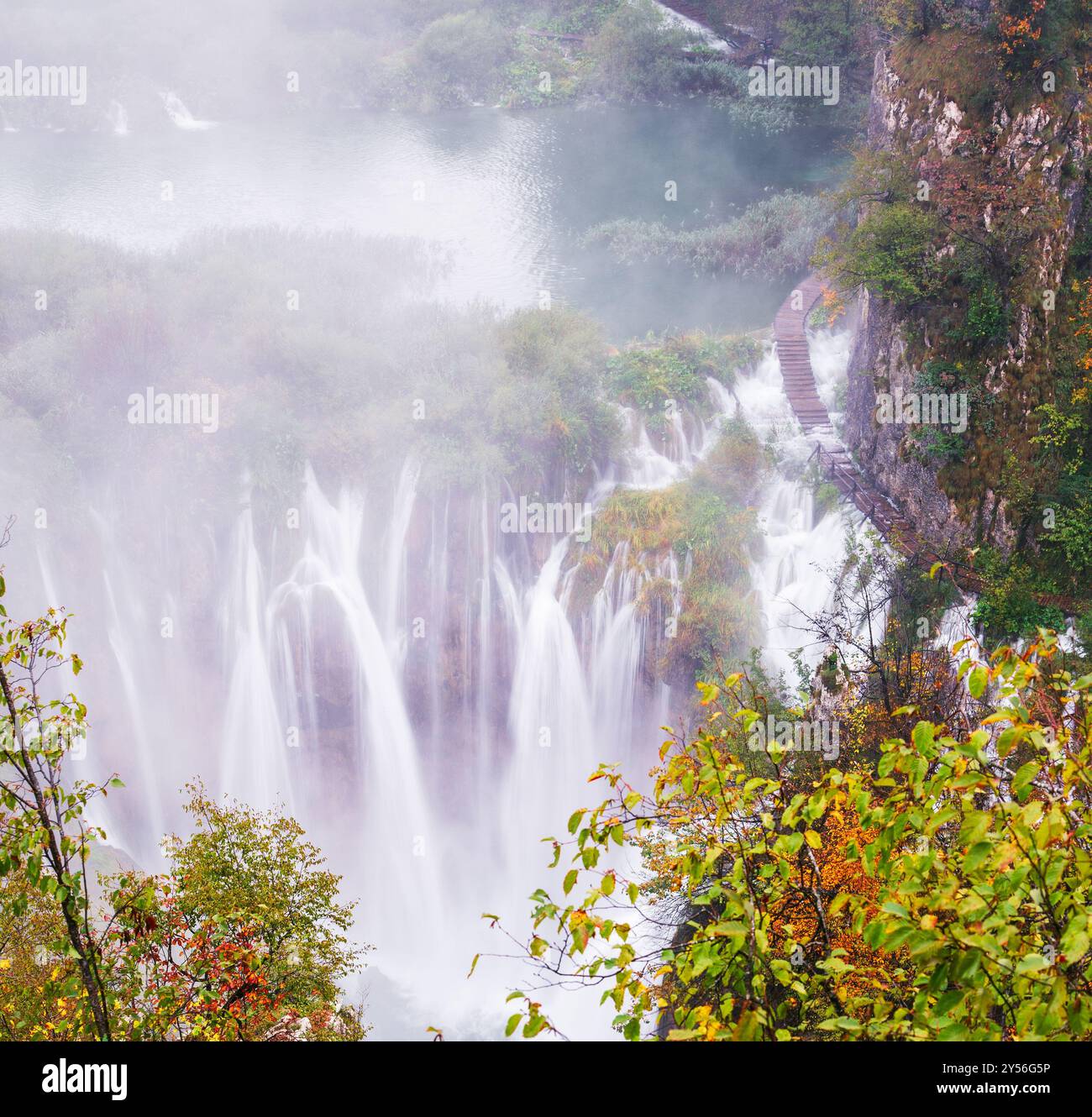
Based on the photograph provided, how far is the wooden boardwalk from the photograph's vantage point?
21622mm

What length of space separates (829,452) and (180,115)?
4036 centimetres

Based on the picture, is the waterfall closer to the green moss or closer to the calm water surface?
the calm water surface

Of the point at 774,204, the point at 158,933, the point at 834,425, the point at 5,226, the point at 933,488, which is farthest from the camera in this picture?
the point at 774,204

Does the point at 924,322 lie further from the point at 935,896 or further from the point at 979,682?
the point at 935,896

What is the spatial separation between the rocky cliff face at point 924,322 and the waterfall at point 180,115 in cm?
3581

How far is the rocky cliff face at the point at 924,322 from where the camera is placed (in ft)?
69.1

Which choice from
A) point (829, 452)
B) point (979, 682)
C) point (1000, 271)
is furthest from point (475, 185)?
point (979, 682)

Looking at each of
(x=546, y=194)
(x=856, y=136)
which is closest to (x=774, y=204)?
(x=856, y=136)

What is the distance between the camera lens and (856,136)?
44.1m

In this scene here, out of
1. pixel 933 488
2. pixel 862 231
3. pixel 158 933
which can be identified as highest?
pixel 862 231

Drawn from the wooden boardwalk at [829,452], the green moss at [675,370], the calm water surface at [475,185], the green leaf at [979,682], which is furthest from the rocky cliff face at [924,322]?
the green leaf at [979,682]
